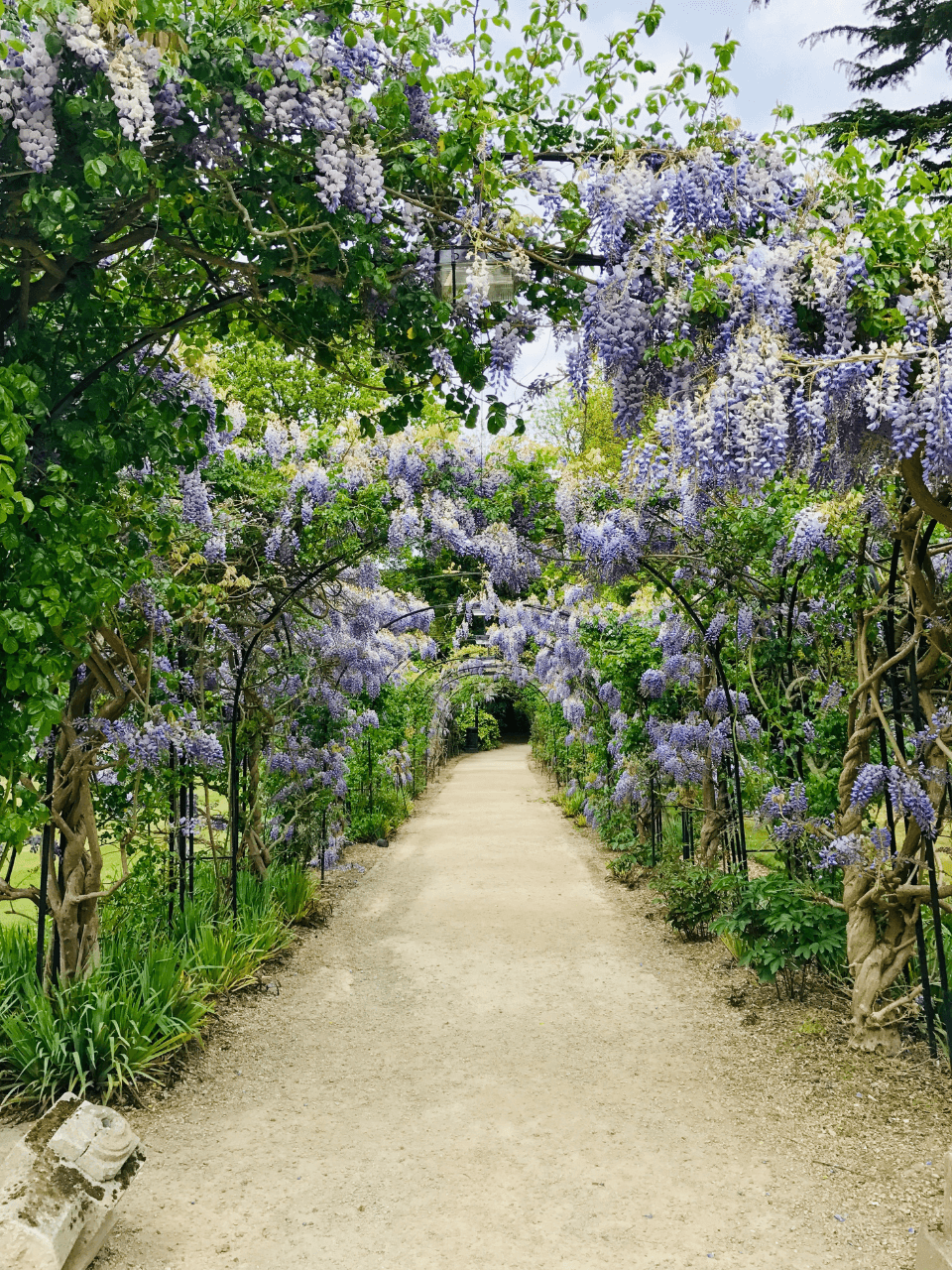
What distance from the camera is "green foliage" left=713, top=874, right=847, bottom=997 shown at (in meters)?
4.42

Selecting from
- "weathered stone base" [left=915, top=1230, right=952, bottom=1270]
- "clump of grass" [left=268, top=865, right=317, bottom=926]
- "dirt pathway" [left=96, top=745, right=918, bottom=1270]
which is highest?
"clump of grass" [left=268, top=865, right=317, bottom=926]

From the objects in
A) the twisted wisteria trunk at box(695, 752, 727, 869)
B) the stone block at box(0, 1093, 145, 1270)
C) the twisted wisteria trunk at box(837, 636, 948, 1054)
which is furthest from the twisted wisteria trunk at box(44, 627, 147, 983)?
the twisted wisteria trunk at box(695, 752, 727, 869)

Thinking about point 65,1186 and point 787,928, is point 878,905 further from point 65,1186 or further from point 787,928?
point 65,1186

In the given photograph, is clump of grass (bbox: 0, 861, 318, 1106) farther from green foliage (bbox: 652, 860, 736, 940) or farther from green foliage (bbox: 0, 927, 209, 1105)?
green foliage (bbox: 652, 860, 736, 940)

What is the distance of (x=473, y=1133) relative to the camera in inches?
140

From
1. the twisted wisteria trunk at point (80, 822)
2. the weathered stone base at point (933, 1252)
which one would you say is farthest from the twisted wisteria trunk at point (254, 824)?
the weathered stone base at point (933, 1252)

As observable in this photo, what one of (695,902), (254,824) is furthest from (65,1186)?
(695,902)

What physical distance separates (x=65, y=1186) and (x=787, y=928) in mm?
3165

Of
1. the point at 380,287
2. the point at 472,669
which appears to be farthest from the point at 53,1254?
the point at 472,669

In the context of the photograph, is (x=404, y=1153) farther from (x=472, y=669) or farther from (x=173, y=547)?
(x=472, y=669)

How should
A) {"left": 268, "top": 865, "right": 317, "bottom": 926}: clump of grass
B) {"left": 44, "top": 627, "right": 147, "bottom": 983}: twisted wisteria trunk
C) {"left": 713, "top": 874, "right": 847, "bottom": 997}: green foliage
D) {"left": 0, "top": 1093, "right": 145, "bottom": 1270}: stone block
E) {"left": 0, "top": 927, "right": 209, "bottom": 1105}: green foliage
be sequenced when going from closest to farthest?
1. {"left": 0, "top": 1093, "right": 145, "bottom": 1270}: stone block
2. {"left": 0, "top": 927, "right": 209, "bottom": 1105}: green foliage
3. {"left": 44, "top": 627, "right": 147, "bottom": 983}: twisted wisteria trunk
4. {"left": 713, "top": 874, "right": 847, "bottom": 997}: green foliage
5. {"left": 268, "top": 865, "right": 317, "bottom": 926}: clump of grass

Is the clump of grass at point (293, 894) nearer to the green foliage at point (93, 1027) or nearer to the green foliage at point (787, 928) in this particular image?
the green foliage at point (93, 1027)

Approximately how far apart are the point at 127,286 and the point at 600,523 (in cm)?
340

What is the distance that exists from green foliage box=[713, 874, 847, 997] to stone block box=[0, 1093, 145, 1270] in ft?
9.66
